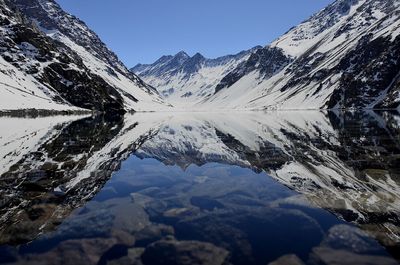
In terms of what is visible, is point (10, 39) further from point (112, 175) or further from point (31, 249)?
point (31, 249)

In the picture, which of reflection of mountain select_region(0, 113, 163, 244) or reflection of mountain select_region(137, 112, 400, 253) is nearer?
reflection of mountain select_region(0, 113, 163, 244)

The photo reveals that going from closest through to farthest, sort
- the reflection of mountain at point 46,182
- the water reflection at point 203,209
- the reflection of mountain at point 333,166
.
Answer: the water reflection at point 203,209 < the reflection of mountain at point 46,182 < the reflection of mountain at point 333,166

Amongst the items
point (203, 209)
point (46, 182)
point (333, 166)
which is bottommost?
point (333, 166)

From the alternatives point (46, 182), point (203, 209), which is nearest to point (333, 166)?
point (203, 209)

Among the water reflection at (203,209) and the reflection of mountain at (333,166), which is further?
the reflection of mountain at (333,166)

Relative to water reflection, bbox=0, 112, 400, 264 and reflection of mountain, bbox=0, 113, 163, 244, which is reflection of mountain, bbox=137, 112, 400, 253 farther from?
reflection of mountain, bbox=0, 113, 163, 244

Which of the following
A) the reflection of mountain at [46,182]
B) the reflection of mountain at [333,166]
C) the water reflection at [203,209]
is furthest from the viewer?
the reflection of mountain at [333,166]

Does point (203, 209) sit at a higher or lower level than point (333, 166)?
higher

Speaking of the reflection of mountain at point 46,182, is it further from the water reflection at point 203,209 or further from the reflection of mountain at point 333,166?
the reflection of mountain at point 333,166

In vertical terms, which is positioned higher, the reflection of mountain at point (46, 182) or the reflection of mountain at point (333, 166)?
the reflection of mountain at point (46, 182)

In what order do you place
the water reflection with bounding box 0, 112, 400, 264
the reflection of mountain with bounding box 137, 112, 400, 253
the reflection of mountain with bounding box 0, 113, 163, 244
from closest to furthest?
1. the water reflection with bounding box 0, 112, 400, 264
2. the reflection of mountain with bounding box 0, 113, 163, 244
3. the reflection of mountain with bounding box 137, 112, 400, 253

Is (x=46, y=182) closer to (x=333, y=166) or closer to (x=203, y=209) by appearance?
(x=203, y=209)

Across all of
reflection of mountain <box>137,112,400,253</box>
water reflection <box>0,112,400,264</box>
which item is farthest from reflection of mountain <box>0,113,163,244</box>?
reflection of mountain <box>137,112,400,253</box>

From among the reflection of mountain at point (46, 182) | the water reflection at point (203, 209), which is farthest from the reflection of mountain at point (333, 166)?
the reflection of mountain at point (46, 182)
